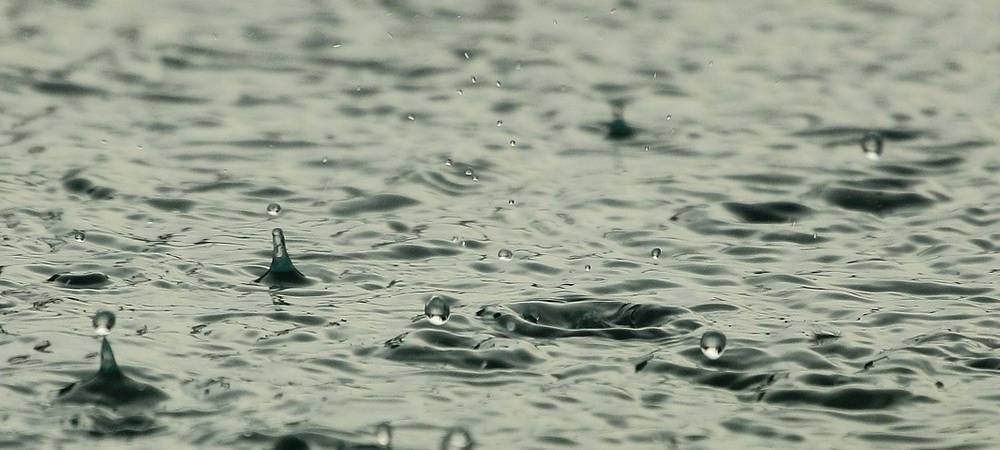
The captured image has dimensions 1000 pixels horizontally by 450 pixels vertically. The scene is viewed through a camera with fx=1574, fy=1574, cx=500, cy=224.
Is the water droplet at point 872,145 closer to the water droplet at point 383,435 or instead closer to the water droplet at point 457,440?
the water droplet at point 457,440

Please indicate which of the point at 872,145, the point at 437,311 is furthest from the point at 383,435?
the point at 872,145

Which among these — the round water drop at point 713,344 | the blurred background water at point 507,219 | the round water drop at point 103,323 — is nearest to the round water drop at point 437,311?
the blurred background water at point 507,219

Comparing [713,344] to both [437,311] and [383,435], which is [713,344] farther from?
[383,435]

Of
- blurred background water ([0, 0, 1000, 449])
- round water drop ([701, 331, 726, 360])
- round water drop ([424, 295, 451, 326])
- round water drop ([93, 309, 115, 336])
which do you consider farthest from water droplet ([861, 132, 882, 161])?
round water drop ([93, 309, 115, 336])

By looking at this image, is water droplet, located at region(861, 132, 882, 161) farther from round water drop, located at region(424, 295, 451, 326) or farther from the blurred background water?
round water drop, located at region(424, 295, 451, 326)

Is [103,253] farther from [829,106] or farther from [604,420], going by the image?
[829,106]

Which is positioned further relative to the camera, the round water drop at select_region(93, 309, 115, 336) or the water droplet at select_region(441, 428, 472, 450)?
the round water drop at select_region(93, 309, 115, 336)
